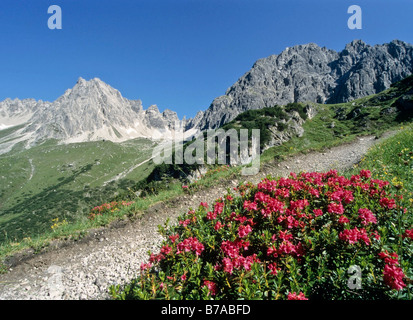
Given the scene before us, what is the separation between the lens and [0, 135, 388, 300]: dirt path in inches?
236

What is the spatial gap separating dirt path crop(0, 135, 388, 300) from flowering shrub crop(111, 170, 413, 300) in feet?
11.0

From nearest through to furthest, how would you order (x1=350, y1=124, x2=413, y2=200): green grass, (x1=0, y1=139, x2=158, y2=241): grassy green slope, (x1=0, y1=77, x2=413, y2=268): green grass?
(x1=350, y1=124, x2=413, y2=200): green grass → (x1=0, y1=77, x2=413, y2=268): green grass → (x1=0, y1=139, x2=158, y2=241): grassy green slope

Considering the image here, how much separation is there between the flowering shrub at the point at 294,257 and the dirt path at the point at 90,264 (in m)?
3.34

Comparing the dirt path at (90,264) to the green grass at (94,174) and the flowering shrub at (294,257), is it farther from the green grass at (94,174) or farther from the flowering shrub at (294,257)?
the flowering shrub at (294,257)

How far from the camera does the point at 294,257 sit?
11.0 feet

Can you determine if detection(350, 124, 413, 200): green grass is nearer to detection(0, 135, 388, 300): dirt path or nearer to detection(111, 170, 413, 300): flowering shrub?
detection(111, 170, 413, 300): flowering shrub

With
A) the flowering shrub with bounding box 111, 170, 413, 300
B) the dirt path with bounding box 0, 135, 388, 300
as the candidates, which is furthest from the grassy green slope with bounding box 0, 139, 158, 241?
the flowering shrub with bounding box 111, 170, 413, 300

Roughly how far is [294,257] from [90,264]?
23.2ft

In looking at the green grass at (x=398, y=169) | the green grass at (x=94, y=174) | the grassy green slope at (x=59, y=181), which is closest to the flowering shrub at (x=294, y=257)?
the green grass at (x=398, y=169)

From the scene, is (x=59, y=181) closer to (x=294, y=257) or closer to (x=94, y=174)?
(x=94, y=174)

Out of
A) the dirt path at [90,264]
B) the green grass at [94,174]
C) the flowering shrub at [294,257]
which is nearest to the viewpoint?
the flowering shrub at [294,257]

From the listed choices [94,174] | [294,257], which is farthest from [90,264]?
[94,174]

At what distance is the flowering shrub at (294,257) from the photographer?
273cm
